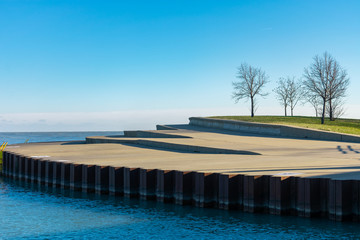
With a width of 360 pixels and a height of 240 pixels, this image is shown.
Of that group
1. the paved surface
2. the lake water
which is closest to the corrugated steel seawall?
the lake water

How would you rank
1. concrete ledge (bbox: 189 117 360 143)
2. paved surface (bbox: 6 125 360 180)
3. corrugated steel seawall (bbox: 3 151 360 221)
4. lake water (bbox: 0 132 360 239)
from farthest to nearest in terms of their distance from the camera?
concrete ledge (bbox: 189 117 360 143) → paved surface (bbox: 6 125 360 180) → corrugated steel seawall (bbox: 3 151 360 221) → lake water (bbox: 0 132 360 239)

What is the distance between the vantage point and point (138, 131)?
3856 cm

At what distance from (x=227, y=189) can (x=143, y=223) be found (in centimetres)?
331

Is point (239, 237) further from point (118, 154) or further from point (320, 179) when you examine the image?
point (118, 154)

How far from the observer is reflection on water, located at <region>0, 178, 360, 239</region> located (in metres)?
14.0

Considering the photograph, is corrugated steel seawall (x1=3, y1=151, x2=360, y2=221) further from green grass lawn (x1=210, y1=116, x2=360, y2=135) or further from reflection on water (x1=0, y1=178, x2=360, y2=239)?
green grass lawn (x1=210, y1=116, x2=360, y2=135)

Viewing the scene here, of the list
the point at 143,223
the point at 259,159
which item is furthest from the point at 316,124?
the point at 143,223

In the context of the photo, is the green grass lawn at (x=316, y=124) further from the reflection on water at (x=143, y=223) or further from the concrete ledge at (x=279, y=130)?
the reflection on water at (x=143, y=223)

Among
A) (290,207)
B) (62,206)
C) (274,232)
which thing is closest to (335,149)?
(290,207)

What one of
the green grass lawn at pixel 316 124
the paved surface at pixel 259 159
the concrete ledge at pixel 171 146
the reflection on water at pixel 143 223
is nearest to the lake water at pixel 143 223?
the reflection on water at pixel 143 223

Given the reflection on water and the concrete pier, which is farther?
the concrete pier

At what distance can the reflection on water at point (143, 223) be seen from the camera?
45.8 feet

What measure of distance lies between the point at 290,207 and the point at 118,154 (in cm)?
1378

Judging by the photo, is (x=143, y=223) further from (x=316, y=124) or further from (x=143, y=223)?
(x=316, y=124)
